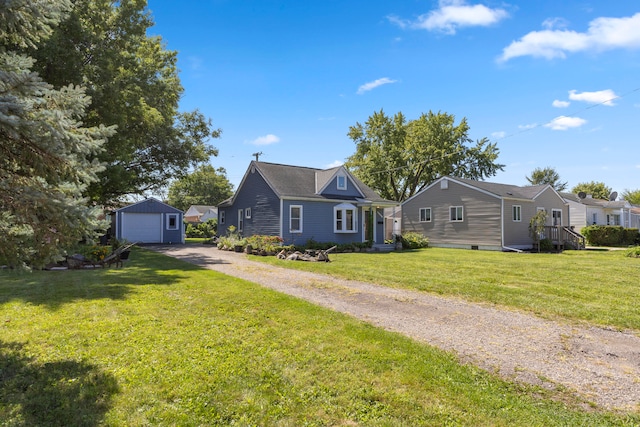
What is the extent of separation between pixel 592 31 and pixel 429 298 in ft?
41.0

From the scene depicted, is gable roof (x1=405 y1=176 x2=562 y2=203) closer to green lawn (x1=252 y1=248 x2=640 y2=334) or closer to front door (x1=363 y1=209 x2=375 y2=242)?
front door (x1=363 y1=209 x2=375 y2=242)

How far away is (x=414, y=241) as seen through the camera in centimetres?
2466

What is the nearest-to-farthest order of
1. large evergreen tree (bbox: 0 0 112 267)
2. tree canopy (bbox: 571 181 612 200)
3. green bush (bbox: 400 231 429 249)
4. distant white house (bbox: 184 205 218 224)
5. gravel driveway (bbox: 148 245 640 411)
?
large evergreen tree (bbox: 0 0 112 267) → gravel driveway (bbox: 148 245 640 411) → green bush (bbox: 400 231 429 249) → distant white house (bbox: 184 205 218 224) → tree canopy (bbox: 571 181 612 200)

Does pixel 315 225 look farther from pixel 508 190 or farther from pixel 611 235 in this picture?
pixel 611 235

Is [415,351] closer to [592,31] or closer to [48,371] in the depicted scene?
[48,371]

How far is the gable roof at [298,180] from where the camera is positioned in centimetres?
2036

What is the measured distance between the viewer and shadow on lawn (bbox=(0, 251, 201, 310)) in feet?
23.3

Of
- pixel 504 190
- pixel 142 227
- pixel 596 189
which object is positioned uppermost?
pixel 596 189

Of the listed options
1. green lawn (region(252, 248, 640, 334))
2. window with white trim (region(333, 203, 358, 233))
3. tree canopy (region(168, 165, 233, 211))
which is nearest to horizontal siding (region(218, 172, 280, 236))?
window with white trim (region(333, 203, 358, 233))

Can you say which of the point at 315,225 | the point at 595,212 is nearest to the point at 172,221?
the point at 315,225

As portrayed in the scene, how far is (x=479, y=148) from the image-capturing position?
4150 centimetres

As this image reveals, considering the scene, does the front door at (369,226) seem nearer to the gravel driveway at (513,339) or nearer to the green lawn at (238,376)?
the gravel driveway at (513,339)

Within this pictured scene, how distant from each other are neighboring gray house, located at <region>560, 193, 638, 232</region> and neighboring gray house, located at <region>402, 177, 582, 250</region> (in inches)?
303

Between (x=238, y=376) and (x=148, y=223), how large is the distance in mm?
27761
